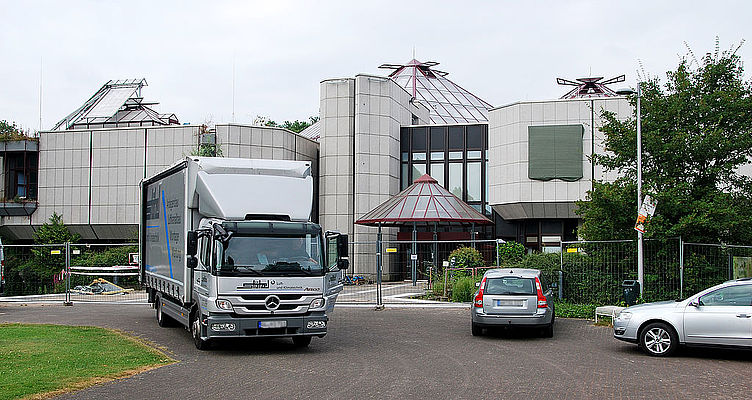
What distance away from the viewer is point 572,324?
19312mm

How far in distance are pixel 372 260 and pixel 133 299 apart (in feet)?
49.8

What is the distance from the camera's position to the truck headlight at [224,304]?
13195 mm

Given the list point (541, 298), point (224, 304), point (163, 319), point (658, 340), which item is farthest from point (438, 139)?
point (224, 304)

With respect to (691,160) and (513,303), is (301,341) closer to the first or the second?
(513,303)

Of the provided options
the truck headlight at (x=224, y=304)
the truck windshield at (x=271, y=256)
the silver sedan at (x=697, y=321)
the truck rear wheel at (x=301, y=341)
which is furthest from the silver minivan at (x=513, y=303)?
the truck headlight at (x=224, y=304)

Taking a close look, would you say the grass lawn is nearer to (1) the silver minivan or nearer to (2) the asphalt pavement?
(2) the asphalt pavement

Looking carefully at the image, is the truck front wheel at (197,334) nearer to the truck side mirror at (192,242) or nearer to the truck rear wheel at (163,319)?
the truck side mirror at (192,242)

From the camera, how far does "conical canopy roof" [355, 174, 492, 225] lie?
38281 millimetres

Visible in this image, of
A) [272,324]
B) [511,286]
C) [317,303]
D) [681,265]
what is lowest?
[272,324]

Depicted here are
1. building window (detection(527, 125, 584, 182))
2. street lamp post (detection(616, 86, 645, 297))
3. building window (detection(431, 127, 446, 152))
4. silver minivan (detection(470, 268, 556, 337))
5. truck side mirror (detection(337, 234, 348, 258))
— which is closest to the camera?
truck side mirror (detection(337, 234, 348, 258))

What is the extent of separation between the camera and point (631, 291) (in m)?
19.4

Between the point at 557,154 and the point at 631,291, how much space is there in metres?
21.0

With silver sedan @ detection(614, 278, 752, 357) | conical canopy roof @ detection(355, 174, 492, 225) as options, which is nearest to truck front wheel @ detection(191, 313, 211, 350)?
silver sedan @ detection(614, 278, 752, 357)

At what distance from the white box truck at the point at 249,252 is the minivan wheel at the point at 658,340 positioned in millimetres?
5882
